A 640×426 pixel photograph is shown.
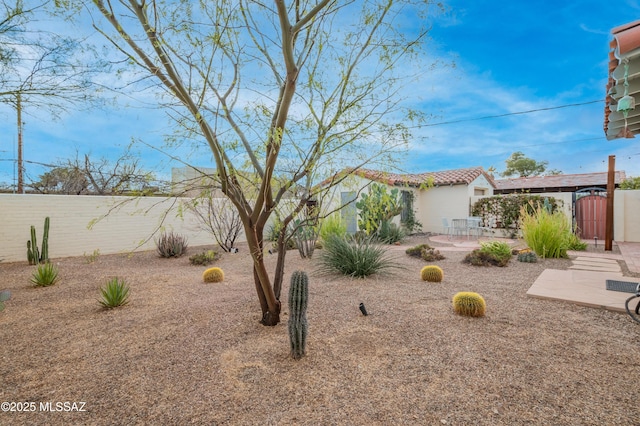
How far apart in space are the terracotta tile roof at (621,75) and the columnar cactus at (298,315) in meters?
3.83

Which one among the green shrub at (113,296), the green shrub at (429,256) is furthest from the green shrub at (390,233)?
A: the green shrub at (113,296)

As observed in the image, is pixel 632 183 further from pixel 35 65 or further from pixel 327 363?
pixel 35 65

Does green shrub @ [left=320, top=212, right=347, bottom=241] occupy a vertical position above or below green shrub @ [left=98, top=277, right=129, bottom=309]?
above

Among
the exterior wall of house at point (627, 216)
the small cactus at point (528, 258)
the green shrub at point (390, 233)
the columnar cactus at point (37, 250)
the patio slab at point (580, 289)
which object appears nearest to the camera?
the patio slab at point (580, 289)

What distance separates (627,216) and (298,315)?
14.5 metres

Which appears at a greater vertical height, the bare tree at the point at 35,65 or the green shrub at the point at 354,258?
the bare tree at the point at 35,65

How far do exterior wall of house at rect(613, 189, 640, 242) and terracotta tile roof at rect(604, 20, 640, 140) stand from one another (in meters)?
7.79

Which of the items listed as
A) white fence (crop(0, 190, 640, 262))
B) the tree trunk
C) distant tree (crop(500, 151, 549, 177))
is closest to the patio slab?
the tree trunk

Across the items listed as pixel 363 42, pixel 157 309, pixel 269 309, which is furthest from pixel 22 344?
pixel 363 42

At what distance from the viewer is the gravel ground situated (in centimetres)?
211

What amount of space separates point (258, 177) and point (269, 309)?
1562 mm

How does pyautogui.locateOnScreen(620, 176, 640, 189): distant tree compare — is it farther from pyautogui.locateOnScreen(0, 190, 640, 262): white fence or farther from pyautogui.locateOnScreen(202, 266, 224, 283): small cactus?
pyautogui.locateOnScreen(202, 266, 224, 283): small cactus

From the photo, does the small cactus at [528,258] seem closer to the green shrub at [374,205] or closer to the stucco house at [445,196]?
the green shrub at [374,205]

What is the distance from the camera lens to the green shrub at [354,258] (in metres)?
6.20
